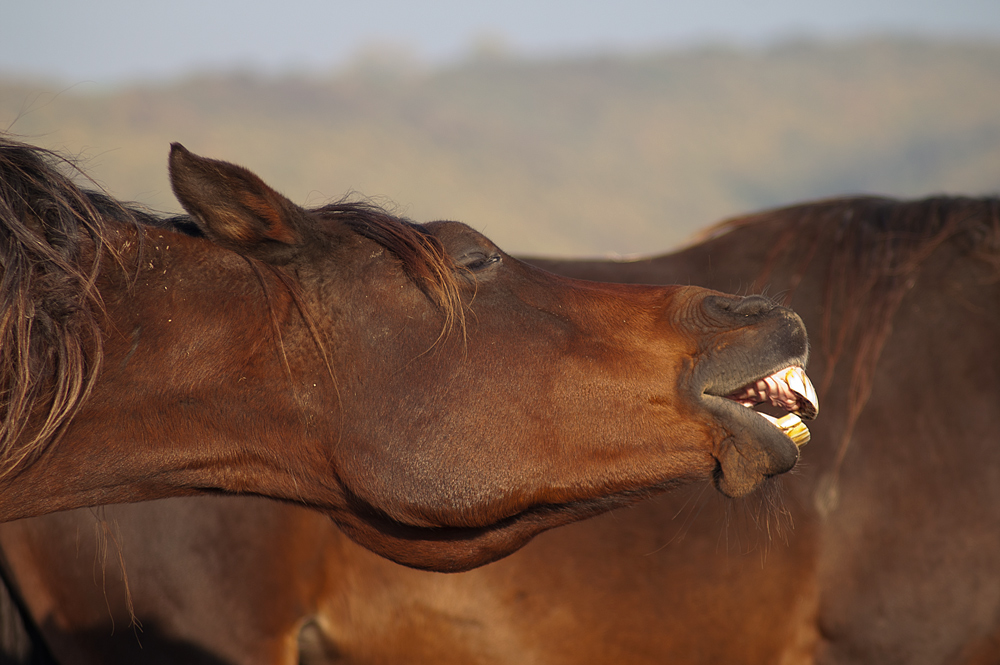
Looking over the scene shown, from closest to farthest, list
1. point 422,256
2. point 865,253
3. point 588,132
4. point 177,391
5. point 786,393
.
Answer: point 177,391, point 422,256, point 786,393, point 865,253, point 588,132

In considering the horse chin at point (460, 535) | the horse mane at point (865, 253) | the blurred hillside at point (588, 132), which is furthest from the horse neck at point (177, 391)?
the blurred hillside at point (588, 132)

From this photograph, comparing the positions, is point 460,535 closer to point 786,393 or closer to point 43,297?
point 786,393

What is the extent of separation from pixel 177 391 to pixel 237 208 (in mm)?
452

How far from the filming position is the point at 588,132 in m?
73.3

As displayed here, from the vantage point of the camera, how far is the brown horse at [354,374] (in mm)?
1736

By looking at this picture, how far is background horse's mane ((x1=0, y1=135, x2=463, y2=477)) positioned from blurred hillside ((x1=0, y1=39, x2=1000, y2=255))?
27.2m

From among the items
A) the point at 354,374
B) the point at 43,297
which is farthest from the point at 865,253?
the point at 43,297

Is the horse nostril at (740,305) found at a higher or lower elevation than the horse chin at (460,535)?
higher

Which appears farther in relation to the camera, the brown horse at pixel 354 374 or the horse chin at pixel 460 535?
the horse chin at pixel 460 535

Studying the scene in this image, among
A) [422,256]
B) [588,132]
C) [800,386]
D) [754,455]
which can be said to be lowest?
[754,455]

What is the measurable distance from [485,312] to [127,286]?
2.81 ft

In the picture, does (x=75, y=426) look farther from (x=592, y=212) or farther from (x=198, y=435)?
(x=592, y=212)

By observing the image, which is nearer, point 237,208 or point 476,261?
point 237,208

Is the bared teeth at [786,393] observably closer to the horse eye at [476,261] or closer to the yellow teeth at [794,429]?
the yellow teeth at [794,429]
